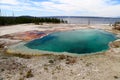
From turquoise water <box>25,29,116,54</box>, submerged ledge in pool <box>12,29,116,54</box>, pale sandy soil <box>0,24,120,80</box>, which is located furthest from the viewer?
turquoise water <box>25,29,116,54</box>

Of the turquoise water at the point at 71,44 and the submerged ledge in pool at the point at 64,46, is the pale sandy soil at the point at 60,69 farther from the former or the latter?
the turquoise water at the point at 71,44

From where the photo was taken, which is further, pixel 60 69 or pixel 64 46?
pixel 64 46

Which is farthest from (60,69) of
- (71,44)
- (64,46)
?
(71,44)

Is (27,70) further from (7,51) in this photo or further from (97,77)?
(7,51)

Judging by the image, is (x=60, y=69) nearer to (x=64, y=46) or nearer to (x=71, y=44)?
(x=64, y=46)

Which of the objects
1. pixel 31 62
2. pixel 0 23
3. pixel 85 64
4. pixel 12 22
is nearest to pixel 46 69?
pixel 31 62

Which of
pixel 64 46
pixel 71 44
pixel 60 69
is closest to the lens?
pixel 60 69

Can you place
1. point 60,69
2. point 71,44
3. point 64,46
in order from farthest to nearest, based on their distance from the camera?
point 71,44 < point 64,46 < point 60,69

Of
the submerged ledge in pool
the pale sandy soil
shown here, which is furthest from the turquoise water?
the pale sandy soil

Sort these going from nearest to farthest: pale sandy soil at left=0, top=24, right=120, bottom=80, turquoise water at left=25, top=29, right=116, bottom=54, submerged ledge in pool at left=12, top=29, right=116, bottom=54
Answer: pale sandy soil at left=0, top=24, right=120, bottom=80 → submerged ledge in pool at left=12, top=29, right=116, bottom=54 → turquoise water at left=25, top=29, right=116, bottom=54

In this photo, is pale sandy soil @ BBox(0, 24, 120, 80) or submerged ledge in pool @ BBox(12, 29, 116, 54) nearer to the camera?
pale sandy soil @ BBox(0, 24, 120, 80)

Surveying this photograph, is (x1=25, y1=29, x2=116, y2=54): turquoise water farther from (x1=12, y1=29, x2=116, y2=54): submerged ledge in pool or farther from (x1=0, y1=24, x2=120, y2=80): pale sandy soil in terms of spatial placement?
(x1=0, y1=24, x2=120, y2=80): pale sandy soil

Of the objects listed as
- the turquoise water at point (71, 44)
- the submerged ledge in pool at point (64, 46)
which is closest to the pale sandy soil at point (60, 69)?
the submerged ledge in pool at point (64, 46)
